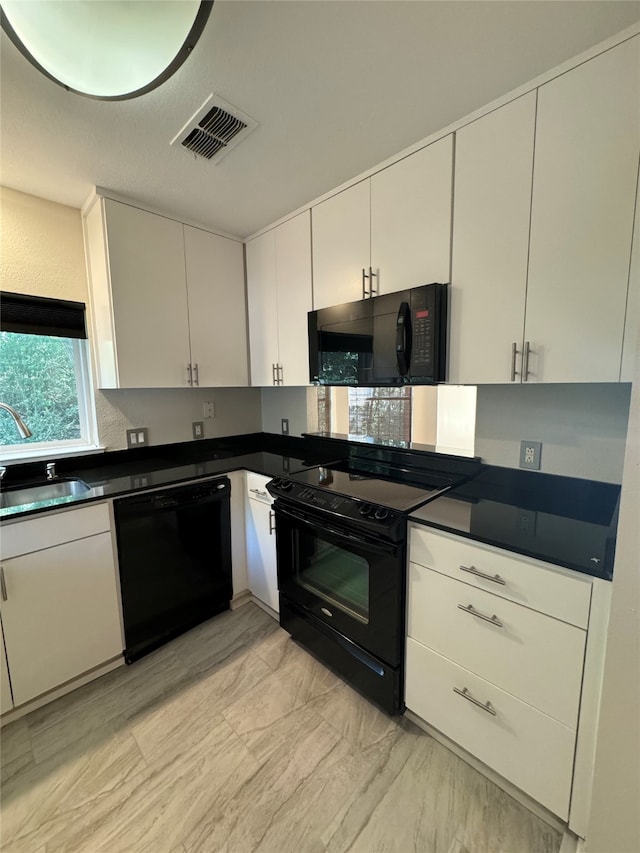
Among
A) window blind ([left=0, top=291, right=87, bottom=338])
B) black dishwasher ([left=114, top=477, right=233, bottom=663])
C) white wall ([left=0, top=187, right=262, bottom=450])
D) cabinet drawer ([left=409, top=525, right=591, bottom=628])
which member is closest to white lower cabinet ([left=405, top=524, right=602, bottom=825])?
cabinet drawer ([left=409, top=525, right=591, bottom=628])

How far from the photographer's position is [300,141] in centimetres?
148

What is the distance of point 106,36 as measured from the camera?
0.89m

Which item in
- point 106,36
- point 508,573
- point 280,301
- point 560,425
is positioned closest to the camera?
point 106,36

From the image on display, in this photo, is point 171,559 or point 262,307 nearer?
point 171,559

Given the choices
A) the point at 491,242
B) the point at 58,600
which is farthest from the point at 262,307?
the point at 58,600

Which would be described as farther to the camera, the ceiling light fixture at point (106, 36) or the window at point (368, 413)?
the window at point (368, 413)

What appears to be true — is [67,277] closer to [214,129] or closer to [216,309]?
[216,309]

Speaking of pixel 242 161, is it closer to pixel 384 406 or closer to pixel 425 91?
pixel 425 91

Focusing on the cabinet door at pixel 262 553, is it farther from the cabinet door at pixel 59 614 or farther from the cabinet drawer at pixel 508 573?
the cabinet drawer at pixel 508 573

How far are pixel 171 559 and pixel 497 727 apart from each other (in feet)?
5.40

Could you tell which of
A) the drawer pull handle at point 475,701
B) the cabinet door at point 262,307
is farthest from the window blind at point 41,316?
the drawer pull handle at point 475,701

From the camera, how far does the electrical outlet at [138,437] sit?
2.31 metres

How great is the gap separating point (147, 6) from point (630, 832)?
243 cm

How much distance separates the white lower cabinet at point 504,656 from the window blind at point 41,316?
7.22ft
